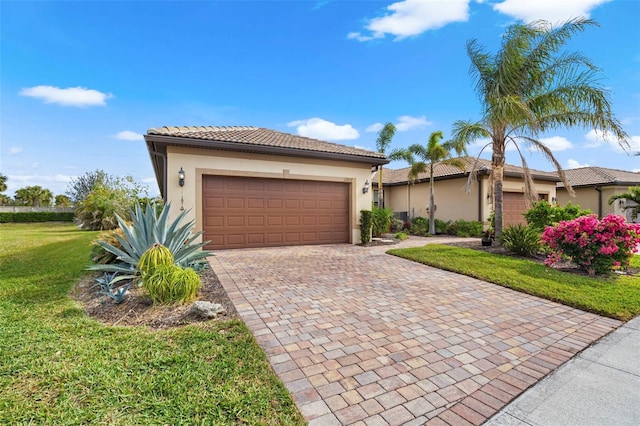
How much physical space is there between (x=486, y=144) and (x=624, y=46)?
457 cm

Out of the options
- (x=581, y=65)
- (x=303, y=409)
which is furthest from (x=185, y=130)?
(x=581, y=65)

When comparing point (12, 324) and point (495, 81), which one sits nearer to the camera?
point (12, 324)

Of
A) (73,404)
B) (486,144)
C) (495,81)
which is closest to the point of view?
(73,404)

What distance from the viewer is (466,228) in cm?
1594

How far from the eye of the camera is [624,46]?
358 inches

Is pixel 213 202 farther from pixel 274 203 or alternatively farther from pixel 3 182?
pixel 3 182

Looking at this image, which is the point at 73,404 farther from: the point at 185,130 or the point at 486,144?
the point at 486,144

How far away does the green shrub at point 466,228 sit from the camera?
1562 centimetres

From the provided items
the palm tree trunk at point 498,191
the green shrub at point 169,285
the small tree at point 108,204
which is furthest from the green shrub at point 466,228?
the small tree at point 108,204

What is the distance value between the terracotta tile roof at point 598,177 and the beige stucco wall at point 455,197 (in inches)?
168

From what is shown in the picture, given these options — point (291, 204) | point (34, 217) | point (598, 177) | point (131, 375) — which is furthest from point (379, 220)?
point (34, 217)

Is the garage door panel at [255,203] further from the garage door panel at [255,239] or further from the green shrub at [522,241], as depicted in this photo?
the green shrub at [522,241]

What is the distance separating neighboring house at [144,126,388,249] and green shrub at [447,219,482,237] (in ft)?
22.8

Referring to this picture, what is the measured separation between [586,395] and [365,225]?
9441 millimetres
